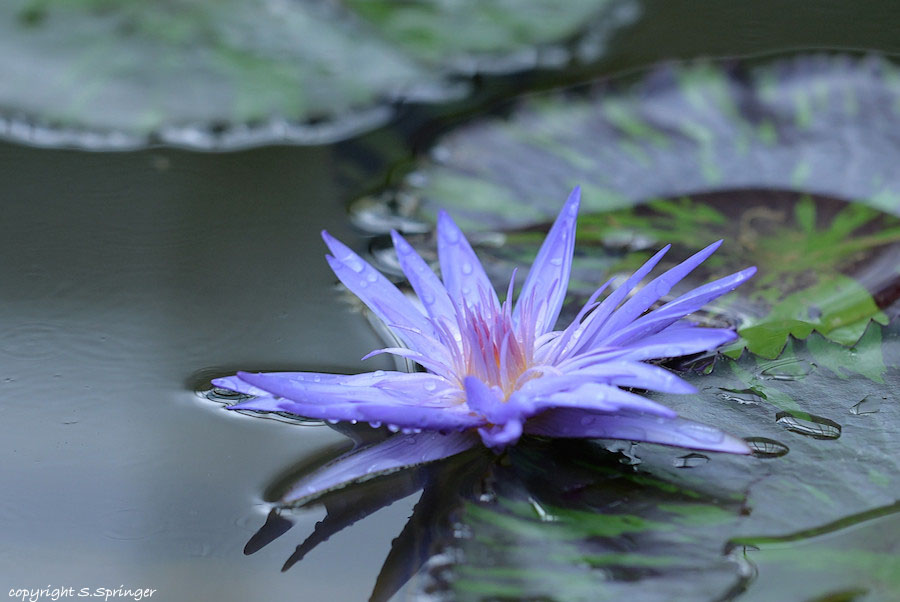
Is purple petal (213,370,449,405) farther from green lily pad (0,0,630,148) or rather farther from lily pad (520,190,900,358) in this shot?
green lily pad (0,0,630,148)

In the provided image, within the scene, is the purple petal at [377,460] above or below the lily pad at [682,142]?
below

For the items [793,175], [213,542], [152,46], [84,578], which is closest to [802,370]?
[793,175]

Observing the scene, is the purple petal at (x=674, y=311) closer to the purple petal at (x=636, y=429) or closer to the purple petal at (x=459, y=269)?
the purple petal at (x=636, y=429)

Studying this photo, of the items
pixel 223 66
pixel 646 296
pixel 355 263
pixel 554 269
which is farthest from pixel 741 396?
pixel 223 66

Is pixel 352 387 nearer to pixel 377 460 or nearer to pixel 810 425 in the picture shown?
pixel 377 460

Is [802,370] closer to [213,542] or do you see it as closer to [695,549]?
[695,549]

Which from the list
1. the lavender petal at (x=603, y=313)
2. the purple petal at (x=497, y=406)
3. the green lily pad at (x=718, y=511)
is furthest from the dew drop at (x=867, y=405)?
the purple petal at (x=497, y=406)

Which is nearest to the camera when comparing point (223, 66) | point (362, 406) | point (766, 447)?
point (362, 406)
